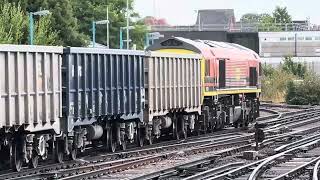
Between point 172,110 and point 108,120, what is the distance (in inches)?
175

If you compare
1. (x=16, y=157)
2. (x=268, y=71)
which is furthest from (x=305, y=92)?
(x=16, y=157)

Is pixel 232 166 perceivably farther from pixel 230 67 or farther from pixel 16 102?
pixel 230 67

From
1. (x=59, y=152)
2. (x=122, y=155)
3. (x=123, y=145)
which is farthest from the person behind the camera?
(x=123, y=145)

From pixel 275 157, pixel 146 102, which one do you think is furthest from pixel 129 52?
pixel 275 157

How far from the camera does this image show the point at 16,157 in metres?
16.8

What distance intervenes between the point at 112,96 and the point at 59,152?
2.75 metres

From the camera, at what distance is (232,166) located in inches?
688

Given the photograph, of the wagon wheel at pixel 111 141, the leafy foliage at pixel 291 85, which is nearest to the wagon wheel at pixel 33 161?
the wagon wheel at pixel 111 141

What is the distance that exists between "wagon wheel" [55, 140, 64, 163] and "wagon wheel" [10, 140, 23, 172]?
167 cm

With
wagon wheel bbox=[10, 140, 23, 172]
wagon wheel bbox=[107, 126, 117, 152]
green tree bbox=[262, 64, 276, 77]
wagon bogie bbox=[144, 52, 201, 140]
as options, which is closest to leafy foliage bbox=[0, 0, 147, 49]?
wagon bogie bbox=[144, 52, 201, 140]

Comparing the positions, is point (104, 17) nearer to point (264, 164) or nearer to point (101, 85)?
point (101, 85)

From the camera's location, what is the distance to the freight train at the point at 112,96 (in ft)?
53.8

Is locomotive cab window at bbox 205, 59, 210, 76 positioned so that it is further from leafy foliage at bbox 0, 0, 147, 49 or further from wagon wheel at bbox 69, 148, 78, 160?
leafy foliage at bbox 0, 0, 147, 49

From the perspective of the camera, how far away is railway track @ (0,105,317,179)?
16.1 metres
